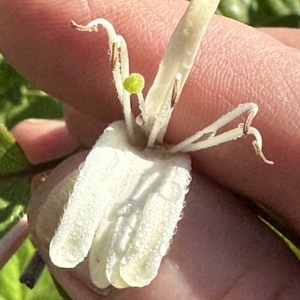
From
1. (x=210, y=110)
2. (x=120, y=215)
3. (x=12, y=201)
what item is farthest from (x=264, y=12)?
(x=120, y=215)

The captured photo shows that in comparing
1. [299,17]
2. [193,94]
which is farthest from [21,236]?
[299,17]

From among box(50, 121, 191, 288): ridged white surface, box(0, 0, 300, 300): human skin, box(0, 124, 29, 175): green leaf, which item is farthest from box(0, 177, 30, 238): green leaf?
box(50, 121, 191, 288): ridged white surface

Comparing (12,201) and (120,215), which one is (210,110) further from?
(12,201)

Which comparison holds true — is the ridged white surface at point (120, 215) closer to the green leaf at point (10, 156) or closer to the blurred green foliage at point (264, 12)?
the green leaf at point (10, 156)

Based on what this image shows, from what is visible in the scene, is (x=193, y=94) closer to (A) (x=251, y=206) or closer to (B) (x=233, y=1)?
(A) (x=251, y=206)

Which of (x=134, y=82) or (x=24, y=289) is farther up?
(x=134, y=82)

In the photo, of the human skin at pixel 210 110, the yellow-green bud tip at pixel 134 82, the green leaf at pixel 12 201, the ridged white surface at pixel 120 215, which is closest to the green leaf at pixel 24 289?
the green leaf at pixel 12 201
